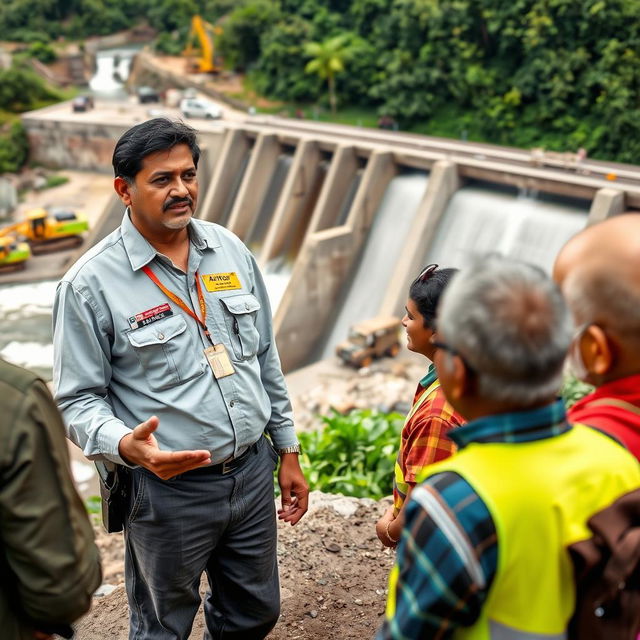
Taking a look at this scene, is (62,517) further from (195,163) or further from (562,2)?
(562,2)

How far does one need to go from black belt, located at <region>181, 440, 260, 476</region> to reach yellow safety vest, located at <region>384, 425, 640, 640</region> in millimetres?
1228

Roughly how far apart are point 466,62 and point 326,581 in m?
21.1

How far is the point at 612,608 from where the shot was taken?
4.54 feet

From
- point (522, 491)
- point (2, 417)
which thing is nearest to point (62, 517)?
point (2, 417)

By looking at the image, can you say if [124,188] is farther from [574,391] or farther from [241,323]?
[574,391]

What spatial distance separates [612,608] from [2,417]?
1318 millimetres

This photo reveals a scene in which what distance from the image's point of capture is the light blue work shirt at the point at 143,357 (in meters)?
2.30

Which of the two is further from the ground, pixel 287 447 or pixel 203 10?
pixel 287 447

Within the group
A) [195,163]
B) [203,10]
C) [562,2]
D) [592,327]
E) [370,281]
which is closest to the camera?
[592,327]

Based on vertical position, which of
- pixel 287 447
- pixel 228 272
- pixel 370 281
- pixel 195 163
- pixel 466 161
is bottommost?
pixel 370 281

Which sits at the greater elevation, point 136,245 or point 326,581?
point 136,245

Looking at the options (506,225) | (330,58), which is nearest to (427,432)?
(506,225)

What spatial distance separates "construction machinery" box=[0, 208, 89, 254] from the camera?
19.7 meters

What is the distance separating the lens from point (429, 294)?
235 centimetres
